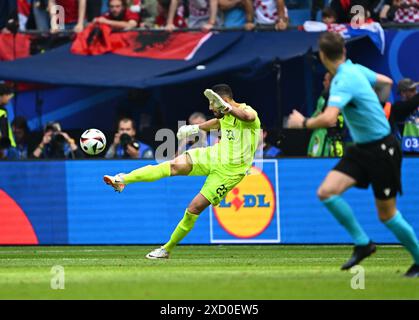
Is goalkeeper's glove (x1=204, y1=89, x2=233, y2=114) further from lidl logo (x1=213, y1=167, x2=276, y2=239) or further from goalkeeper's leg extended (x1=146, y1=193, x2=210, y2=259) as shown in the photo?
lidl logo (x1=213, y1=167, x2=276, y2=239)

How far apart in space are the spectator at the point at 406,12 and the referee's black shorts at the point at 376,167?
10.3 meters

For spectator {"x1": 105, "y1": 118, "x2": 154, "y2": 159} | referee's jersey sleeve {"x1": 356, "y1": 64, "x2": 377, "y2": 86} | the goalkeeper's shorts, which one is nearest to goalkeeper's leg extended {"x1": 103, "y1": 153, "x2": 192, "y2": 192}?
the goalkeeper's shorts

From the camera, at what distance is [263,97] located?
22.0 metres

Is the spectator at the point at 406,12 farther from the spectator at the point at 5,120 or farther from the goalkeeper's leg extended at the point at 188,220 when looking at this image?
the goalkeeper's leg extended at the point at 188,220

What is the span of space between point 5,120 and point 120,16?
328cm

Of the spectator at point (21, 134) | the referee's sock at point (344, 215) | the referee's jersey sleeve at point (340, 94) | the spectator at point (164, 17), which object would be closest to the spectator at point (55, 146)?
the spectator at point (21, 134)

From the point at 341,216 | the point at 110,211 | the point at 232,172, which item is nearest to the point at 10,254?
the point at 110,211

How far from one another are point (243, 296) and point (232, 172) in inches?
221

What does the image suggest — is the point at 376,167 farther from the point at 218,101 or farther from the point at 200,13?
the point at 200,13

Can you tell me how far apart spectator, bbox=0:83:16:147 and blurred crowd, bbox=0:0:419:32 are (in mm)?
1595

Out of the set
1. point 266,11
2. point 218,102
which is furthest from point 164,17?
point 218,102

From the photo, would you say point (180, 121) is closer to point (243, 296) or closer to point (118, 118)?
point (118, 118)

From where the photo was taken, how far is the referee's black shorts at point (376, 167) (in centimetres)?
1132

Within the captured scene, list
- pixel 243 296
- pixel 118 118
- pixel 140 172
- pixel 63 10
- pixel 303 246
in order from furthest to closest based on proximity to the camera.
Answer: pixel 63 10 → pixel 118 118 → pixel 303 246 → pixel 140 172 → pixel 243 296
